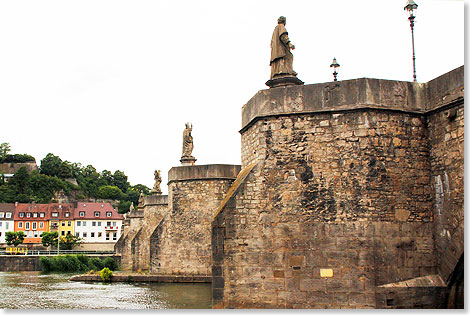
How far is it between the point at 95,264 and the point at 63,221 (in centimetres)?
4359

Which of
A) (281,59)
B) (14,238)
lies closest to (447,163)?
(281,59)

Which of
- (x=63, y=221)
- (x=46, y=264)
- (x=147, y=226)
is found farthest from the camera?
(x=63, y=221)

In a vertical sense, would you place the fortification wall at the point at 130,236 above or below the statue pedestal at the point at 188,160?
below

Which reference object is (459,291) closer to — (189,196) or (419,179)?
(419,179)

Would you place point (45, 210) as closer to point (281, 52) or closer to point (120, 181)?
point (120, 181)

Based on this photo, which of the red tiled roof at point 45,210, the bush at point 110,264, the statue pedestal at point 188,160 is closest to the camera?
the statue pedestal at point 188,160

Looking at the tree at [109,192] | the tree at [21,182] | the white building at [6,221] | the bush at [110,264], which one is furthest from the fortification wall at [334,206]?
the tree at [109,192]

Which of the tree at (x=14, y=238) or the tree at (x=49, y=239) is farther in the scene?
the tree at (x=49, y=239)

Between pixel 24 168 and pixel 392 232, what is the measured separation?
114 metres

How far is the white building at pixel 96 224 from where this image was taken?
81500mm

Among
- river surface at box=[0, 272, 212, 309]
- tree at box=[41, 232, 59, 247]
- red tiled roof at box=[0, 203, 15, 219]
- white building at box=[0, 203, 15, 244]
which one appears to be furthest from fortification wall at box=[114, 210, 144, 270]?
red tiled roof at box=[0, 203, 15, 219]

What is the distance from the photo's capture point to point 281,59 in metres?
12.7

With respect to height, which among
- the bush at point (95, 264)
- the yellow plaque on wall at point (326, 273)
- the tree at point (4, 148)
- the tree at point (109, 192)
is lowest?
the bush at point (95, 264)

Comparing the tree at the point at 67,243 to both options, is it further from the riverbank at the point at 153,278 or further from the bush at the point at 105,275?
the bush at the point at 105,275
